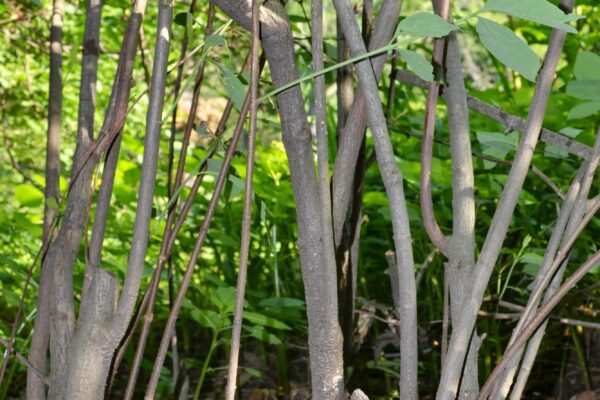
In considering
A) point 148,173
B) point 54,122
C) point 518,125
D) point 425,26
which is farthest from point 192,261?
point 54,122

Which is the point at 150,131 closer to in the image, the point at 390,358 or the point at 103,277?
the point at 103,277

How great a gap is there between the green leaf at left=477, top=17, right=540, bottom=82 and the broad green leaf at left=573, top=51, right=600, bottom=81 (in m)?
0.36

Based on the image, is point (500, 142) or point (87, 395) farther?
point (500, 142)

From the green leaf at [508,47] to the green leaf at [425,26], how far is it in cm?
2

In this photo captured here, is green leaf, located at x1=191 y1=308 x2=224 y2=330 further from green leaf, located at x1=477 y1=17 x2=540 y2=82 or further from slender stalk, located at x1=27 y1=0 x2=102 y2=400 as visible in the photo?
green leaf, located at x1=477 y1=17 x2=540 y2=82

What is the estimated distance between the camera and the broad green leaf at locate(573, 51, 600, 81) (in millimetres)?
867

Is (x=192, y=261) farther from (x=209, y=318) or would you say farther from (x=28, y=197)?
(x=28, y=197)

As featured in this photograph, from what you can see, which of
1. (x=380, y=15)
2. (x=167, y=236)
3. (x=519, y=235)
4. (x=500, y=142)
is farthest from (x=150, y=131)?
(x=519, y=235)

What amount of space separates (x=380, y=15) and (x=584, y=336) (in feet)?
3.79

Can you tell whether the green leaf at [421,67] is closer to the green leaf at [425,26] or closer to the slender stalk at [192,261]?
the green leaf at [425,26]

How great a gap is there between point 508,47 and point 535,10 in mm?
35

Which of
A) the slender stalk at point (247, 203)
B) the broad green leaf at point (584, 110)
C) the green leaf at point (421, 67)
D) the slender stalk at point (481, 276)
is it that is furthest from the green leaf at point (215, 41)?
the broad green leaf at point (584, 110)

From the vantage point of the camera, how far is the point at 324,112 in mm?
651

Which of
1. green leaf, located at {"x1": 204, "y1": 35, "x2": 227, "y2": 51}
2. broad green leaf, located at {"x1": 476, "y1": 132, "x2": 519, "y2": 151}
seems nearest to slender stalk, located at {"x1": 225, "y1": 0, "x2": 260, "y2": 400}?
green leaf, located at {"x1": 204, "y1": 35, "x2": 227, "y2": 51}
